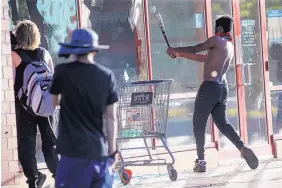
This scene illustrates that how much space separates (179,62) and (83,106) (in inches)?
190

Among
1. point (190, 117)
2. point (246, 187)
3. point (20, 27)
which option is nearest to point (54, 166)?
point (20, 27)

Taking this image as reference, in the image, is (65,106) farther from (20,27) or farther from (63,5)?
(63,5)

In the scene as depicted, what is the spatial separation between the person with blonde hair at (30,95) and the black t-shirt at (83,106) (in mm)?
2062

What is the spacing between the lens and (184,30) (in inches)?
392

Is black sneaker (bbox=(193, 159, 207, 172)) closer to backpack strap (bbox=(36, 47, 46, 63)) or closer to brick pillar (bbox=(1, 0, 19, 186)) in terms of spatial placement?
brick pillar (bbox=(1, 0, 19, 186))

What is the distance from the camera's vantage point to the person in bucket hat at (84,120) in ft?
17.3

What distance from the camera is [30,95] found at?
738cm

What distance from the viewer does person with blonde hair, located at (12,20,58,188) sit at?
738 centimetres

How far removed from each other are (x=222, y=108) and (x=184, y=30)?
4.86 ft

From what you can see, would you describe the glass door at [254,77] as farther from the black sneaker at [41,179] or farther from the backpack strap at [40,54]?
the backpack strap at [40,54]

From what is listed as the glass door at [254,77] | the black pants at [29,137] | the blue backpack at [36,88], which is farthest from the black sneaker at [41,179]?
the glass door at [254,77]

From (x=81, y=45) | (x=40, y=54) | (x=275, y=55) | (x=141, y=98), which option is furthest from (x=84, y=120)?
(x=275, y=55)

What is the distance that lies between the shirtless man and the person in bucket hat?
Result: 135 inches

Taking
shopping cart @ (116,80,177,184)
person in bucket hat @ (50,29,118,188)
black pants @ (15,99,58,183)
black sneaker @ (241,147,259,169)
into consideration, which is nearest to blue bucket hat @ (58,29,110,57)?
person in bucket hat @ (50,29,118,188)
